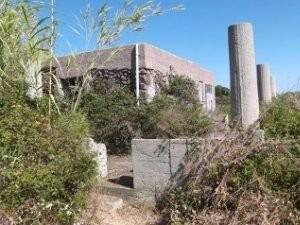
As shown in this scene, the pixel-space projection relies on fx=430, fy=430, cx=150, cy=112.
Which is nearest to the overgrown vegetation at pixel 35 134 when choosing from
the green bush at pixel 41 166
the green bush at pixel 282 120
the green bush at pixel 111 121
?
the green bush at pixel 41 166

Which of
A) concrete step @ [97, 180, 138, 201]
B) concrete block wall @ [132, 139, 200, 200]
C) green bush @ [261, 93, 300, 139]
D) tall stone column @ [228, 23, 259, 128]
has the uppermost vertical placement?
tall stone column @ [228, 23, 259, 128]

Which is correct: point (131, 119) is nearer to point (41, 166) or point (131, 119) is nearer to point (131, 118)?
point (131, 118)

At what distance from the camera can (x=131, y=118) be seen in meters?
10.2

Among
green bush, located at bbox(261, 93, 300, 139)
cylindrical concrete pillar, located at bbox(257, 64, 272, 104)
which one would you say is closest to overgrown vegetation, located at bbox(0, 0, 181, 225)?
green bush, located at bbox(261, 93, 300, 139)

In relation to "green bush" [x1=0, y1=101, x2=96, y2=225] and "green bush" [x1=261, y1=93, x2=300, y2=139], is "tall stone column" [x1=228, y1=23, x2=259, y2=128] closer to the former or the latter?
"green bush" [x1=261, y1=93, x2=300, y2=139]

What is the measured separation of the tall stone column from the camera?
20.2ft

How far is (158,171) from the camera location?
19.1 ft

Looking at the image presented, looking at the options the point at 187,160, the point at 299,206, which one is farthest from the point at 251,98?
the point at 299,206

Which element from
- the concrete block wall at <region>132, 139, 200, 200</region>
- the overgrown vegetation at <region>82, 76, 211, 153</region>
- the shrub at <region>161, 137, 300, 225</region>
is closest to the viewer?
the shrub at <region>161, 137, 300, 225</region>

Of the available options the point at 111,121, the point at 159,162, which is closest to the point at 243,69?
the point at 159,162

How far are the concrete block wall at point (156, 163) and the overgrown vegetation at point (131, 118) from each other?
1966 millimetres

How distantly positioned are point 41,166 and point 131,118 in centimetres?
545

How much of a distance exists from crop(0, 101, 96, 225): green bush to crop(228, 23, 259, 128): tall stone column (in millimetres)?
2289

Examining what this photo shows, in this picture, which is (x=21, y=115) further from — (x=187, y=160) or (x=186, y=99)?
(x=186, y=99)
